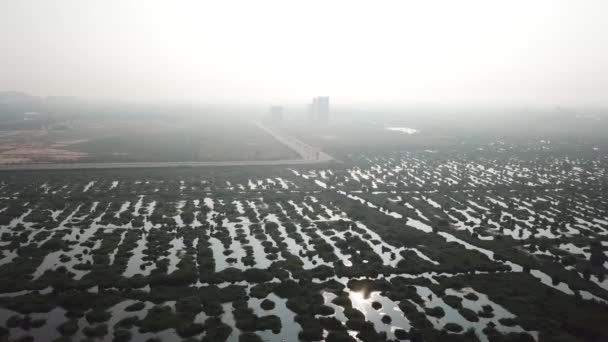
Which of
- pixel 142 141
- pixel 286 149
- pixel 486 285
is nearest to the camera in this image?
pixel 486 285

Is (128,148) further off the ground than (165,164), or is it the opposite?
(165,164)

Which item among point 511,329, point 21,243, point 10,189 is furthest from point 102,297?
point 10,189

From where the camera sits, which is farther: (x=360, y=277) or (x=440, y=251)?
(x=440, y=251)

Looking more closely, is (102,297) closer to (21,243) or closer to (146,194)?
(21,243)

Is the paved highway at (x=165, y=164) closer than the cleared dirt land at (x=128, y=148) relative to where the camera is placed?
Yes

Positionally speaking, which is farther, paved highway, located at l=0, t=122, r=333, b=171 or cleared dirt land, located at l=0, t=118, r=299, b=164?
cleared dirt land, located at l=0, t=118, r=299, b=164

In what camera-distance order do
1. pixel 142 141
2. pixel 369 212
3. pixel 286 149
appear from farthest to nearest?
pixel 142 141, pixel 286 149, pixel 369 212

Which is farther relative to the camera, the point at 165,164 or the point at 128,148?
the point at 128,148

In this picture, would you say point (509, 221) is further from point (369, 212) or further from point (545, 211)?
point (369, 212)

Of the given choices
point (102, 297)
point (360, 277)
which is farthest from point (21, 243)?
point (360, 277)
